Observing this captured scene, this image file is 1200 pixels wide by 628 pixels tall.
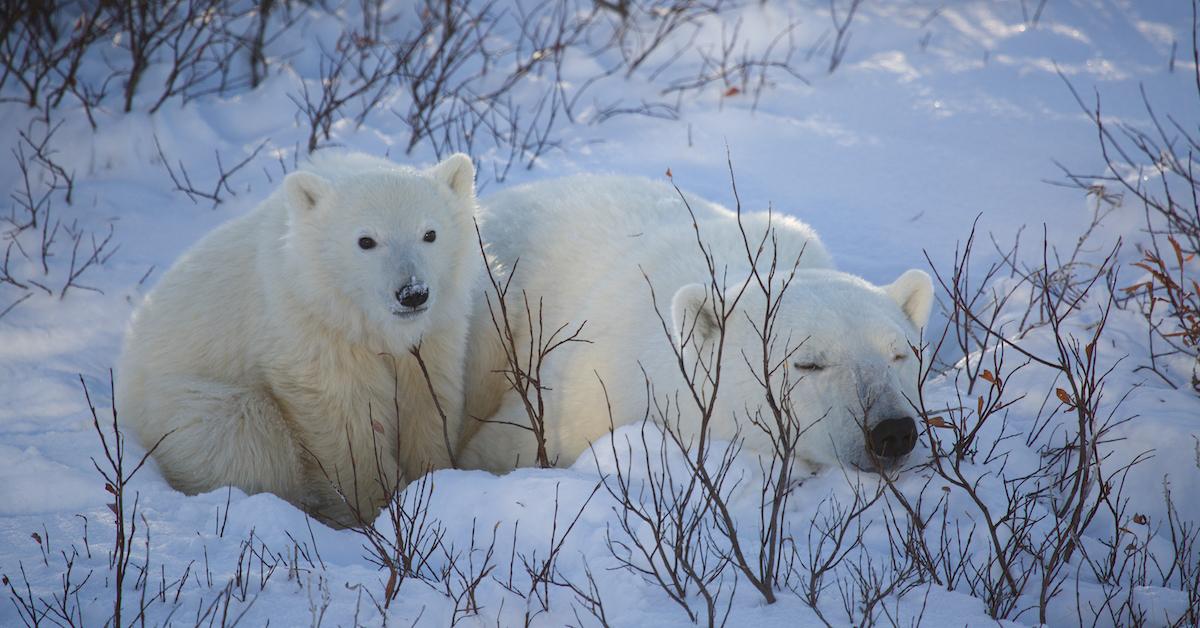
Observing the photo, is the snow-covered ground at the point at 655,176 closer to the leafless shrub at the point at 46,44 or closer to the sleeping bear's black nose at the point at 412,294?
the leafless shrub at the point at 46,44

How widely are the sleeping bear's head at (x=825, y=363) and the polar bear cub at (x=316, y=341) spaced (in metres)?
1.10

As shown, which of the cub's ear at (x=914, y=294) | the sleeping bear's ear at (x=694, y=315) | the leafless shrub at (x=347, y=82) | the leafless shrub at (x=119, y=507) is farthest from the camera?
the leafless shrub at (x=347, y=82)

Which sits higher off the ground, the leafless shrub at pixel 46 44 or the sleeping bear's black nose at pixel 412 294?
the leafless shrub at pixel 46 44

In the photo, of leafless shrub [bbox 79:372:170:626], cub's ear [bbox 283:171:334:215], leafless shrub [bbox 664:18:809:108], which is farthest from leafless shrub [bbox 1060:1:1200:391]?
leafless shrub [bbox 79:372:170:626]

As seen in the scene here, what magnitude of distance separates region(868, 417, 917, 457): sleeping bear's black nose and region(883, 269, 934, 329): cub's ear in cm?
68

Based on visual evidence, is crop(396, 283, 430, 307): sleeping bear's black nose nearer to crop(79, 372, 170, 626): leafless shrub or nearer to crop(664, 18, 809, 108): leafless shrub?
crop(79, 372, 170, 626): leafless shrub

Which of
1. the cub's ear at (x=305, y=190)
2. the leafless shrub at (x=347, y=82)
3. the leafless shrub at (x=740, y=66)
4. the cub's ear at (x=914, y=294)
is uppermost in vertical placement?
the cub's ear at (x=305, y=190)

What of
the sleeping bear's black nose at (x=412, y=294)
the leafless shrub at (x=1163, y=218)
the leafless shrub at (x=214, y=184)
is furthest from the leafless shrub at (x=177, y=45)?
the leafless shrub at (x=1163, y=218)

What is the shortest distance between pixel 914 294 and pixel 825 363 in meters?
0.58

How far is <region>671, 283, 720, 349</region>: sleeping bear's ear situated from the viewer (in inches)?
131

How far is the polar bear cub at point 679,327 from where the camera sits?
313cm

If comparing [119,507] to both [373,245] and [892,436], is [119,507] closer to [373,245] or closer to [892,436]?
[373,245]

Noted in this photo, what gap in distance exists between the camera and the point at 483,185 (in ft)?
19.2

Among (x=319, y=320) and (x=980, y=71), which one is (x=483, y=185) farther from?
(x=980, y=71)
